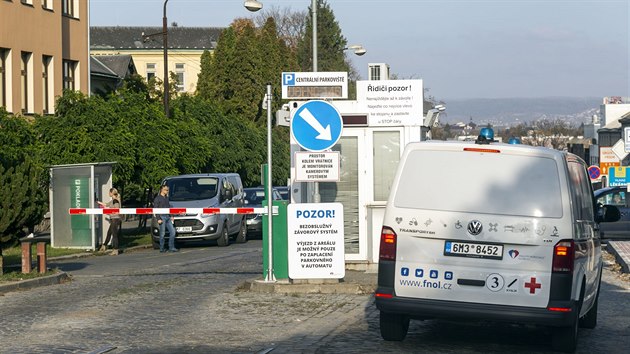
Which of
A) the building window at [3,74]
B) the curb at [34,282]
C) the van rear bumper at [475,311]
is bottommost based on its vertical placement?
the curb at [34,282]

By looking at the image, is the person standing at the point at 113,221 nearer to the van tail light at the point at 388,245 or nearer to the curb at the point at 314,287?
the curb at the point at 314,287

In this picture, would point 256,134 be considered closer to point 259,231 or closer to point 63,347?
point 259,231

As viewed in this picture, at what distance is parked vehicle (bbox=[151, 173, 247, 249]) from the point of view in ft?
105

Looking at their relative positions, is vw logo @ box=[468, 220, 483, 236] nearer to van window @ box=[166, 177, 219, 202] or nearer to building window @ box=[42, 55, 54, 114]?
van window @ box=[166, 177, 219, 202]

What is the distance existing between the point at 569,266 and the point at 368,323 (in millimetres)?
3098

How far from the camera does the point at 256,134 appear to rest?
2517 inches

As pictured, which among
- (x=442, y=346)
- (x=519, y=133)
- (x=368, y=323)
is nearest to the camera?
(x=442, y=346)

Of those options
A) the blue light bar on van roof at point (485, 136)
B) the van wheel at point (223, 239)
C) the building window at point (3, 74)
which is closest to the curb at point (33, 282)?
the blue light bar on van roof at point (485, 136)

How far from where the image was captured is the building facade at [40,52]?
39.8m

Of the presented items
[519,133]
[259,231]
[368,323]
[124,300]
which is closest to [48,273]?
[124,300]

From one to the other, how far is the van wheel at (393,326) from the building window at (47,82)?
33.6 m

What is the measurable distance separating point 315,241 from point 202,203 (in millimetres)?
16644

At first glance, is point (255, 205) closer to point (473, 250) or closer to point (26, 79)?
point (26, 79)

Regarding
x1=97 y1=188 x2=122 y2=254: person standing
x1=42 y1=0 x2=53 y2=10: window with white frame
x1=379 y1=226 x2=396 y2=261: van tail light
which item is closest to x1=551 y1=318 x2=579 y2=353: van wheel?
x1=379 y1=226 x2=396 y2=261: van tail light
